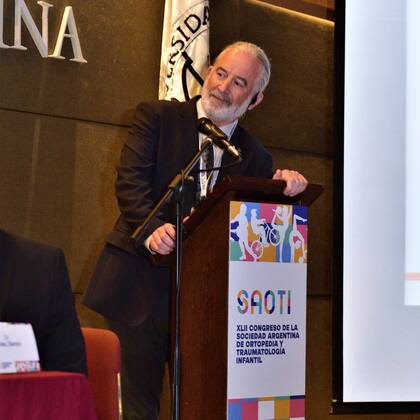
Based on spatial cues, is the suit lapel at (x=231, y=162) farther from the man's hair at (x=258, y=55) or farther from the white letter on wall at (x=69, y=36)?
the white letter on wall at (x=69, y=36)

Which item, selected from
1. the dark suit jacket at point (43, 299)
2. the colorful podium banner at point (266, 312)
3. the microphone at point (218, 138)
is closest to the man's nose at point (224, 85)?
the microphone at point (218, 138)

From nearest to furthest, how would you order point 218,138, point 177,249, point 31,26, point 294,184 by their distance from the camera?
1. point 177,249
2. point 218,138
3. point 294,184
4. point 31,26

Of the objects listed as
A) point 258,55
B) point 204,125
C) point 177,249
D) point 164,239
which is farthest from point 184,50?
point 177,249

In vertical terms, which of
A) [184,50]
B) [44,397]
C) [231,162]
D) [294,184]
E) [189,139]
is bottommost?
[44,397]

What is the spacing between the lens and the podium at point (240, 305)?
2.41 m

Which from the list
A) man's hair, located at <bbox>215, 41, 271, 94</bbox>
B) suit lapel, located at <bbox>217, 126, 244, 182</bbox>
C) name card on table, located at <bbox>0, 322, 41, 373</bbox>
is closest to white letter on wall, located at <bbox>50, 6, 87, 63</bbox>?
man's hair, located at <bbox>215, 41, 271, 94</bbox>

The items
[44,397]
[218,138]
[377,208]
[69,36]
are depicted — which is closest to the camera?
[44,397]

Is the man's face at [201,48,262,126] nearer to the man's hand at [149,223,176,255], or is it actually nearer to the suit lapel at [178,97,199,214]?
the suit lapel at [178,97,199,214]

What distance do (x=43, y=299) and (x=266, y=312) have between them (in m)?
1.07

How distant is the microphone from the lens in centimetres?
242

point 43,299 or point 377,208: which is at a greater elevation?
point 377,208

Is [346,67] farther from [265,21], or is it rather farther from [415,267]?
[265,21]

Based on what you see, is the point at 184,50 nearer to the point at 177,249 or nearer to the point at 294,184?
the point at 294,184

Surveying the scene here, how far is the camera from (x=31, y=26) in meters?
3.85
